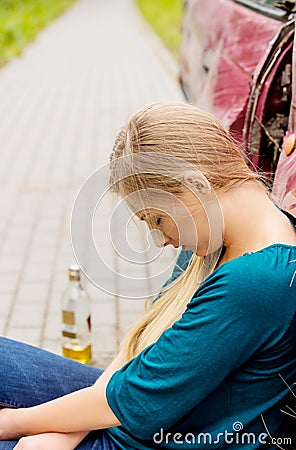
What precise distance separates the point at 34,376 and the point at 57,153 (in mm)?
4774

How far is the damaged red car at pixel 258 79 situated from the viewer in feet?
6.69

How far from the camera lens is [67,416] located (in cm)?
162

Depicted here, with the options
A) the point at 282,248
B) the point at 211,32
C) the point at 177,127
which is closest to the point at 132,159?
the point at 177,127

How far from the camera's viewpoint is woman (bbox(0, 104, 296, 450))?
1375mm

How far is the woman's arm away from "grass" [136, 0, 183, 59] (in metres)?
9.92

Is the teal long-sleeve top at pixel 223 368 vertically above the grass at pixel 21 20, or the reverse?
the teal long-sleeve top at pixel 223 368

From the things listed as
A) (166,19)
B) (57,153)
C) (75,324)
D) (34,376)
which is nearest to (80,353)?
(75,324)

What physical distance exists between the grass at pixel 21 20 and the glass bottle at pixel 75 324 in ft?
30.7

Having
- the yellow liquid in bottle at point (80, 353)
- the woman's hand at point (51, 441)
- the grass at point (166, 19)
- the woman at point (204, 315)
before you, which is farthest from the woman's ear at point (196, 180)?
the grass at point (166, 19)

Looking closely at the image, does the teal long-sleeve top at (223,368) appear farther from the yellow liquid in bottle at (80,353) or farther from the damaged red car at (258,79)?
the yellow liquid in bottle at (80,353)

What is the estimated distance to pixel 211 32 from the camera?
3848 millimetres

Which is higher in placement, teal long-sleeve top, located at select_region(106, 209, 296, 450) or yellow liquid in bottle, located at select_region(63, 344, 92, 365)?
teal long-sleeve top, located at select_region(106, 209, 296, 450)

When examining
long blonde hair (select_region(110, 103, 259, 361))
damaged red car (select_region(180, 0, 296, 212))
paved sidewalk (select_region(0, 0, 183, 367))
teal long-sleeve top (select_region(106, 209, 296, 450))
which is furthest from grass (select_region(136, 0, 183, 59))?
teal long-sleeve top (select_region(106, 209, 296, 450))

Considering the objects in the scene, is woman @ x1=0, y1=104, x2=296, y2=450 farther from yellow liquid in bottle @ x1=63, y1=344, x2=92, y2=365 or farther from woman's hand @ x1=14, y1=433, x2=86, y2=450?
yellow liquid in bottle @ x1=63, y1=344, x2=92, y2=365
